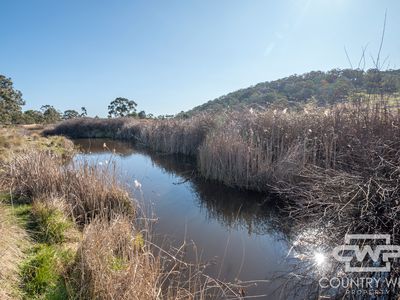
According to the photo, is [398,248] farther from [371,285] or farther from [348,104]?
[348,104]

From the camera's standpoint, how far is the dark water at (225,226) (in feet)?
12.0

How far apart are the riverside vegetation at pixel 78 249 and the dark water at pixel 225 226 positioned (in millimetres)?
459

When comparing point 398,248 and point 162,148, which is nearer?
point 398,248

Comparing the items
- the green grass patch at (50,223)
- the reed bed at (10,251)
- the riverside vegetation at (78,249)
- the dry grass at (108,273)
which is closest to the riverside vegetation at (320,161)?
the riverside vegetation at (78,249)

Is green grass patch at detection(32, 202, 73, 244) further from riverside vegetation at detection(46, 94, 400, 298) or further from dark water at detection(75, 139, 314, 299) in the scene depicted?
riverside vegetation at detection(46, 94, 400, 298)

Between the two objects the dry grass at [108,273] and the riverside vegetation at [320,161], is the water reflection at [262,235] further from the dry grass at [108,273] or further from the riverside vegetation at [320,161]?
the dry grass at [108,273]

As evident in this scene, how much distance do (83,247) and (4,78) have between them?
2922cm

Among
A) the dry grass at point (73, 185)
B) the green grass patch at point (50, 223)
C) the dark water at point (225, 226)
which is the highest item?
the dry grass at point (73, 185)

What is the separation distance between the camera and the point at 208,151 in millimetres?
9031

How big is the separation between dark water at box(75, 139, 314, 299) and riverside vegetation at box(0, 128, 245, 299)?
0.46 metres

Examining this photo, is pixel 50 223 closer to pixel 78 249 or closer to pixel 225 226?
pixel 78 249

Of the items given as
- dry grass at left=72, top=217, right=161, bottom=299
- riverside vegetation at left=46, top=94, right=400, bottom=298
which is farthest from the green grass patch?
riverside vegetation at left=46, top=94, right=400, bottom=298

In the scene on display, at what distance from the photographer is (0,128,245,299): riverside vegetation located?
→ 2500mm

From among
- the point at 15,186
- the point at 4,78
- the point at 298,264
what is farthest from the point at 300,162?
the point at 4,78
